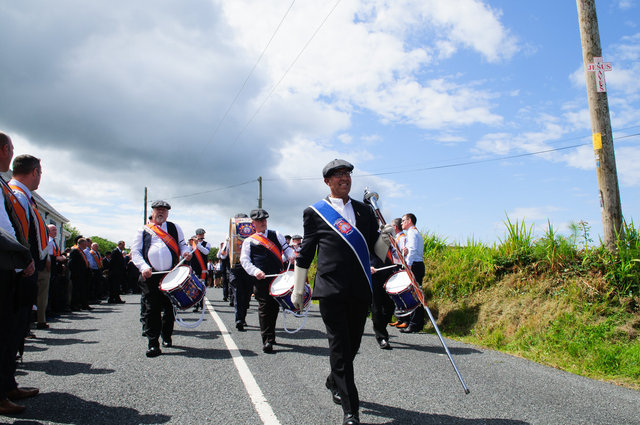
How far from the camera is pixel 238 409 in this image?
3.85 meters

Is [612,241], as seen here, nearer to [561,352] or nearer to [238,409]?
[561,352]

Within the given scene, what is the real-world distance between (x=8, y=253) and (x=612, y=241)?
8.01m

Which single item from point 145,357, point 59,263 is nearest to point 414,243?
point 145,357

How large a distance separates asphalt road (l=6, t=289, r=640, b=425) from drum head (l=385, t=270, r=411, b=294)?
889 millimetres

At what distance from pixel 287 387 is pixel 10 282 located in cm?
255

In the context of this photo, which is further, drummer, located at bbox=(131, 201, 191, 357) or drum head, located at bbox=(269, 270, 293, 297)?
drum head, located at bbox=(269, 270, 293, 297)

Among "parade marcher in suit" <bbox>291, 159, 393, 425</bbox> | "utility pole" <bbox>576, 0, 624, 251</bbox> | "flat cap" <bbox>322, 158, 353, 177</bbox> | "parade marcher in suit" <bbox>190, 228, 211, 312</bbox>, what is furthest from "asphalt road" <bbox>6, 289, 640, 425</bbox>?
"parade marcher in suit" <bbox>190, 228, 211, 312</bbox>

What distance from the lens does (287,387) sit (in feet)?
15.0

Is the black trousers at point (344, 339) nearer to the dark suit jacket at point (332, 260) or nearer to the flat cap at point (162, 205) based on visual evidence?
the dark suit jacket at point (332, 260)

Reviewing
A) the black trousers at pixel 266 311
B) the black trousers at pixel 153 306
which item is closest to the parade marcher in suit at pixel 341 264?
the black trousers at pixel 266 311

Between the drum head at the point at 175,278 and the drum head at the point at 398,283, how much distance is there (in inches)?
111

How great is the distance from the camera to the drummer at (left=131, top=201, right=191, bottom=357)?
637 cm

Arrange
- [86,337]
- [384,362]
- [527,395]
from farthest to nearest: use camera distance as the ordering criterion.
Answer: [86,337], [384,362], [527,395]

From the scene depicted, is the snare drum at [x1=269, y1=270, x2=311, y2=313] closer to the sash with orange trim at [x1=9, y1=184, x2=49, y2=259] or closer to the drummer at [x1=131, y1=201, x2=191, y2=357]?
the drummer at [x1=131, y1=201, x2=191, y2=357]
